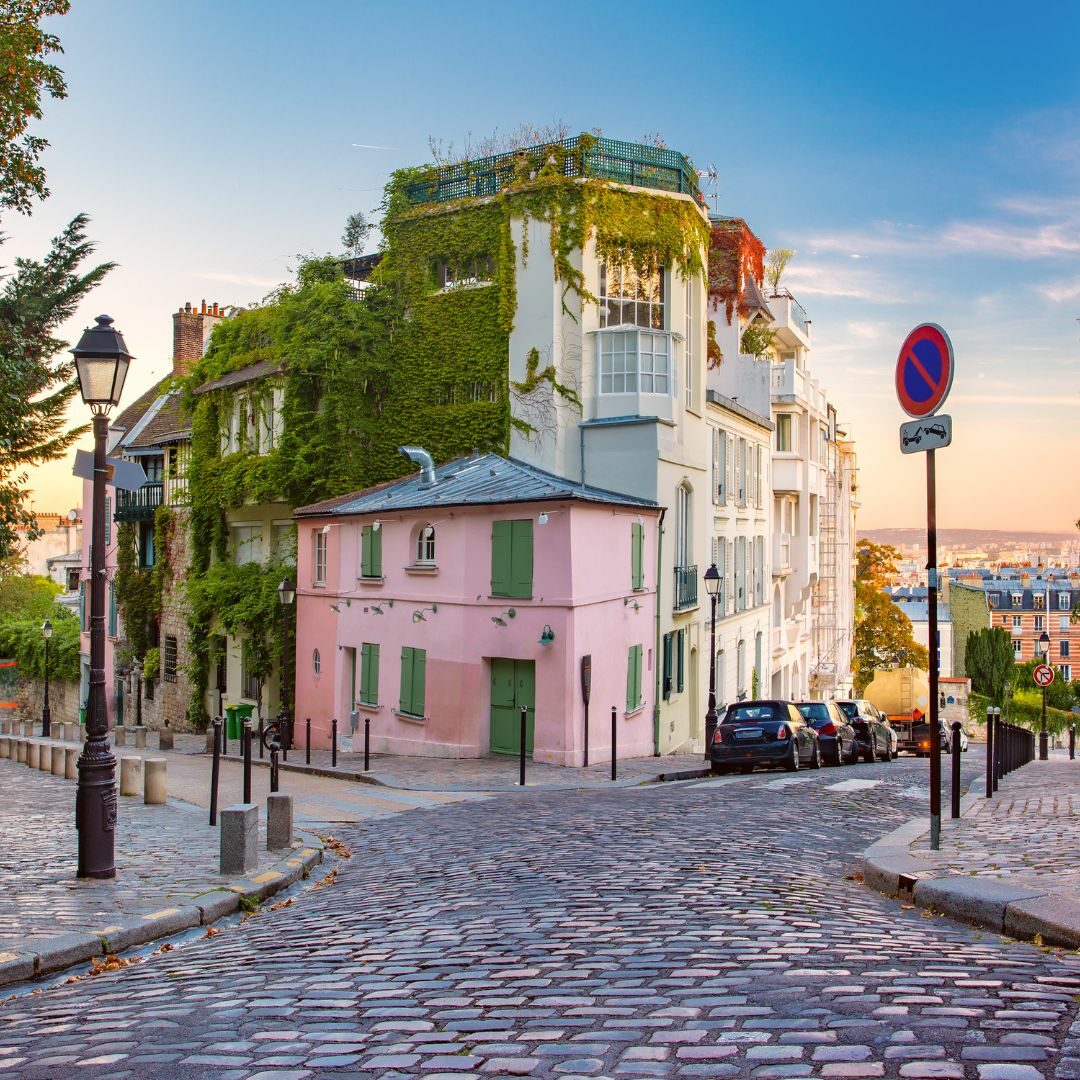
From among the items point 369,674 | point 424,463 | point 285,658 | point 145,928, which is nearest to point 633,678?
point 369,674

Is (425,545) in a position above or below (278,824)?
above

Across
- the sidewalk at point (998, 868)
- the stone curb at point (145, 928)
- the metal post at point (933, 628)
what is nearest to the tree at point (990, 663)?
the sidewalk at point (998, 868)

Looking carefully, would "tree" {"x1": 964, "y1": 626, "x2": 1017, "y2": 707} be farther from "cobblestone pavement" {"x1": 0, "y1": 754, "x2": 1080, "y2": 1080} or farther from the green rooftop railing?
"cobblestone pavement" {"x1": 0, "y1": 754, "x2": 1080, "y2": 1080}

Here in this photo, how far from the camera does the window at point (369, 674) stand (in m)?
26.1

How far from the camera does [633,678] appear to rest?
25.6 metres

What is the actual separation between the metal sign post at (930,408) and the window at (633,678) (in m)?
16.2

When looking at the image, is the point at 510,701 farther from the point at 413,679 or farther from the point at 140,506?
the point at 140,506

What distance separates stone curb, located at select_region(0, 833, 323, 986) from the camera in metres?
7.05

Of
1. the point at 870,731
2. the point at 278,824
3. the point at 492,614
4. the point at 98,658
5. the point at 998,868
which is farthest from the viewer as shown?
the point at 870,731

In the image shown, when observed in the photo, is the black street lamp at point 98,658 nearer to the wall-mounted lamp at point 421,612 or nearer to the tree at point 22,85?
the tree at point 22,85

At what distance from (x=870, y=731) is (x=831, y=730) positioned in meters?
3.36

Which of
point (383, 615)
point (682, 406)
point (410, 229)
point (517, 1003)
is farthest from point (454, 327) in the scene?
point (517, 1003)

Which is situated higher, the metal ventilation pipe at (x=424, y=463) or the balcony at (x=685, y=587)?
the metal ventilation pipe at (x=424, y=463)

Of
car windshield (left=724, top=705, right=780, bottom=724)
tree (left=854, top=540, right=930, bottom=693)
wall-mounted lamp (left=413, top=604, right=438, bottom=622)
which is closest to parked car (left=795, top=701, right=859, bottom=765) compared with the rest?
car windshield (left=724, top=705, right=780, bottom=724)
